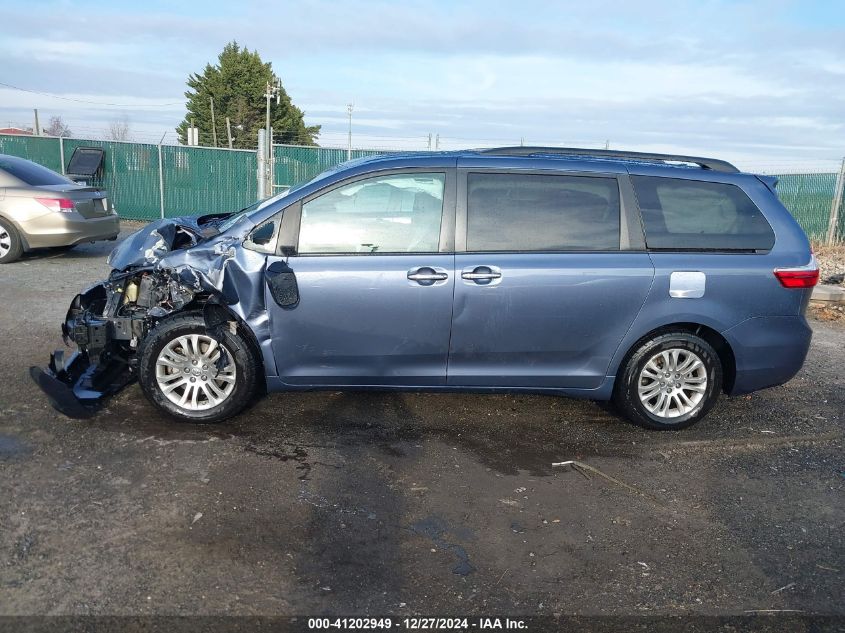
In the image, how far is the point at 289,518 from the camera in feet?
12.0

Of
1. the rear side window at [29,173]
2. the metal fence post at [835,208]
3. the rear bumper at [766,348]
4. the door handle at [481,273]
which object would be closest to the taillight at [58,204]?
the rear side window at [29,173]

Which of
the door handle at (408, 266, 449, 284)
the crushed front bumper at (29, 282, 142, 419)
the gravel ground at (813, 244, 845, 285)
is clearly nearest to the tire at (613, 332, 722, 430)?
the door handle at (408, 266, 449, 284)

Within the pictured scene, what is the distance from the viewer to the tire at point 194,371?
186 inches

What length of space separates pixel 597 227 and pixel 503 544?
7.46 feet

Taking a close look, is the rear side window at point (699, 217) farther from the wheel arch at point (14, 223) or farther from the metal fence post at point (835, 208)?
the metal fence post at point (835, 208)

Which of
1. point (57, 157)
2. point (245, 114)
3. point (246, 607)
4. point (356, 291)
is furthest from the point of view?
point (245, 114)

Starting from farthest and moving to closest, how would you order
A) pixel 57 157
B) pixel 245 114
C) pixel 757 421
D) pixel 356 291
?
pixel 245 114 < pixel 57 157 < pixel 757 421 < pixel 356 291

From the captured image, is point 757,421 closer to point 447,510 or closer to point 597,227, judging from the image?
point 597,227

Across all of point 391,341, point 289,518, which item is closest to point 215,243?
point 391,341

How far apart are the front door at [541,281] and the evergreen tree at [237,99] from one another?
154 feet

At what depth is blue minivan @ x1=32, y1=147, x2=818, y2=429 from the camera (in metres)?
4.65

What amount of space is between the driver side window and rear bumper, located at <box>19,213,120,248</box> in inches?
285

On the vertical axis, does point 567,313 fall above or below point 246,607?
above

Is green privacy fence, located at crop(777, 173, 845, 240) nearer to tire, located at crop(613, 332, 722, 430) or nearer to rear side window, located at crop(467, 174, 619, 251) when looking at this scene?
tire, located at crop(613, 332, 722, 430)
